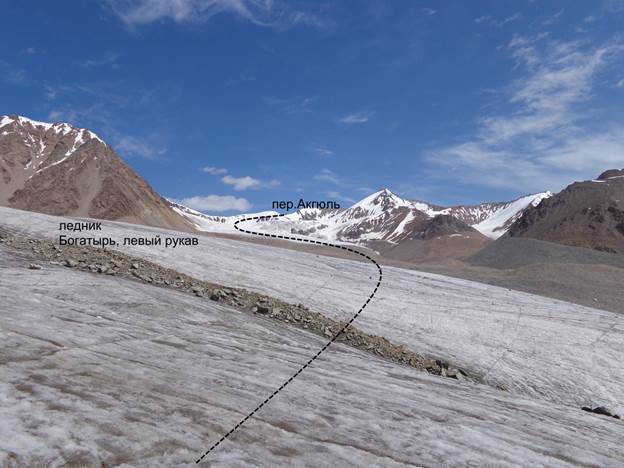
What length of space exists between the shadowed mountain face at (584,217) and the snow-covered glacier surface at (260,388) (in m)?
109

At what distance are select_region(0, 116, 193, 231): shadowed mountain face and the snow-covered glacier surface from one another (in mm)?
113462

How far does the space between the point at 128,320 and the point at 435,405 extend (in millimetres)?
6927

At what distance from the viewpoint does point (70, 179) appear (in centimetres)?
13250

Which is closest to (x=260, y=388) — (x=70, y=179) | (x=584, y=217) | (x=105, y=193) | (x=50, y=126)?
(x=105, y=193)

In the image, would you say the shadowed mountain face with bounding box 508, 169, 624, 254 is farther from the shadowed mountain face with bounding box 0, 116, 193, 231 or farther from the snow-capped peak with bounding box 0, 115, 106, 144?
the snow-capped peak with bounding box 0, 115, 106, 144

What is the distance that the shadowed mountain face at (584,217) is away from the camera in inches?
4715

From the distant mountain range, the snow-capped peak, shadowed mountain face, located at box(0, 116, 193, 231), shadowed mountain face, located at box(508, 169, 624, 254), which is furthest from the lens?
the snow-capped peak

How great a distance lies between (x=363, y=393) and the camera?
9.89 metres

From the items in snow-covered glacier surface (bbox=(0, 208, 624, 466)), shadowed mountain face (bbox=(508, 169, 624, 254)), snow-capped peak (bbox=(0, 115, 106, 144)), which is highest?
snow-capped peak (bbox=(0, 115, 106, 144))

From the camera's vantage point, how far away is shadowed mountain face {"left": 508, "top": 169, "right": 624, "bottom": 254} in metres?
120

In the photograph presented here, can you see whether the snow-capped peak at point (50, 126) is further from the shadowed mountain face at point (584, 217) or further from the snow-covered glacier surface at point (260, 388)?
the snow-covered glacier surface at point (260, 388)

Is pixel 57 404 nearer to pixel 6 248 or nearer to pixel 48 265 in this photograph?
pixel 48 265

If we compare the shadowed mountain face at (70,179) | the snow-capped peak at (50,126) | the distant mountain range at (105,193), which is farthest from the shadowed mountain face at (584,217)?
the snow-capped peak at (50,126)

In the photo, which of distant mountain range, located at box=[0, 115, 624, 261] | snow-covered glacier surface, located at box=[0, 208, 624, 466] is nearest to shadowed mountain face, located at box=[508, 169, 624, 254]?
distant mountain range, located at box=[0, 115, 624, 261]
